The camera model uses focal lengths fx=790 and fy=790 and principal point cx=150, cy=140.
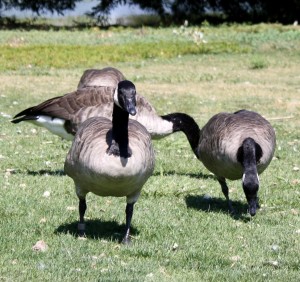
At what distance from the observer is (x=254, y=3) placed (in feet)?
118

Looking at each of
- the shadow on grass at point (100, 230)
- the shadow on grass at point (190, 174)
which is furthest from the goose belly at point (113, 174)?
the shadow on grass at point (190, 174)

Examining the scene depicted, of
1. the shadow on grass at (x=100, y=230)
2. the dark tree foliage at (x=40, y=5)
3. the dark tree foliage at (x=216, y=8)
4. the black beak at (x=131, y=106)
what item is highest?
the black beak at (x=131, y=106)

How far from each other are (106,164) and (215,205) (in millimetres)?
2549

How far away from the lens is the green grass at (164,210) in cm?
593

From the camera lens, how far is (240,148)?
754cm

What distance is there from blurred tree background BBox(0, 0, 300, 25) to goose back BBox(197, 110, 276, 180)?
26.6 metres

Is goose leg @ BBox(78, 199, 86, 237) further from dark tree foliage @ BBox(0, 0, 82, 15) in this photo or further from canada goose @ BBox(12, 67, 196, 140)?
dark tree foliage @ BBox(0, 0, 82, 15)

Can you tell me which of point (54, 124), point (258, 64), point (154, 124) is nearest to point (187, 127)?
point (154, 124)

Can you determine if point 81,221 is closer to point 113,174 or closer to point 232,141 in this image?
point 113,174

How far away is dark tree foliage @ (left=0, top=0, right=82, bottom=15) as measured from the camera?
3466 centimetres

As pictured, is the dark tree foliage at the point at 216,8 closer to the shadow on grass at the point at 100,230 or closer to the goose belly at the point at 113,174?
the shadow on grass at the point at 100,230

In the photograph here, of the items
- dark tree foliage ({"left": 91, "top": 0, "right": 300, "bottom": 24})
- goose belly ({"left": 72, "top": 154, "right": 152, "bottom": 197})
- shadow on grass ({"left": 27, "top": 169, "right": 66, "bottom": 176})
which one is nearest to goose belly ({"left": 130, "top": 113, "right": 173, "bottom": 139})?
shadow on grass ({"left": 27, "top": 169, "right": 66, "bottom": 176})

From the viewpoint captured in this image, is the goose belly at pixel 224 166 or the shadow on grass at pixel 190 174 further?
the shadow on grass at pixel 190 174

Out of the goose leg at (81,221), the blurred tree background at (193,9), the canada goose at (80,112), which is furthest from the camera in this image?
the blurred tree background at (193,9)
